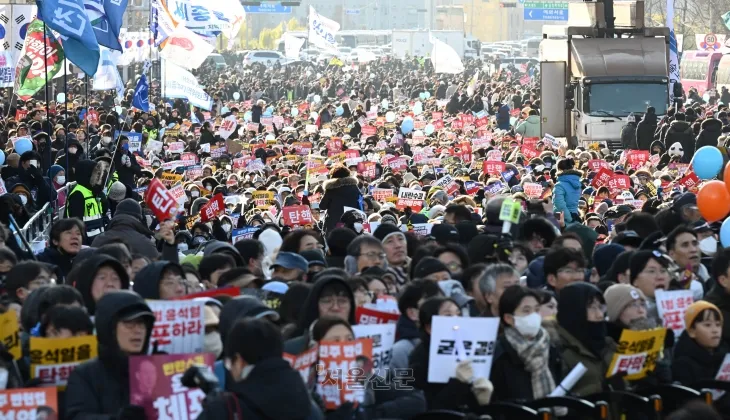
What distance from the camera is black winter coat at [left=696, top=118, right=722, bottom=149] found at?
23.0 m

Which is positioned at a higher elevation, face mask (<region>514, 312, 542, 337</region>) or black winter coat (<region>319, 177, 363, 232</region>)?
face mask (<region>514, 312, 542, 337</region>)

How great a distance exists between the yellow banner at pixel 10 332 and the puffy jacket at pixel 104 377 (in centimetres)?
68

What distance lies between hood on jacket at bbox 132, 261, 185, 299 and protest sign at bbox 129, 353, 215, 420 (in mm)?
1613

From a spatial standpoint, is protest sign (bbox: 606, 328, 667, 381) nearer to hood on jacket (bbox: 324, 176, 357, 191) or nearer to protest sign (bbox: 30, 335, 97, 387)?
protest sign (bbox: 30, 335, 97, 387)

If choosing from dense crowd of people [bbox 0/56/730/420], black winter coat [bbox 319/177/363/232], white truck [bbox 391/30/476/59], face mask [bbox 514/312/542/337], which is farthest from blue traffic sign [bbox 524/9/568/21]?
face mask [bbox 514/312/542/337]

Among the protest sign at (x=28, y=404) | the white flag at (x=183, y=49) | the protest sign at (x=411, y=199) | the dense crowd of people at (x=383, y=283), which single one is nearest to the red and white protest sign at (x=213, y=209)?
the dense crowd of people at (x=383, y=283)

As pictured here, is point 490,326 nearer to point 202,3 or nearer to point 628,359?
point 628,359

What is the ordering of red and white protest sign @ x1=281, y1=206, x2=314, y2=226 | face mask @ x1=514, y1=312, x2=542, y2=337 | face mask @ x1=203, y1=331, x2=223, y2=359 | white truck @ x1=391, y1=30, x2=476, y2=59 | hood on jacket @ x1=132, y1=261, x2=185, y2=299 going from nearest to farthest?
face mask @ x1=203, y1=331, x2=223, y2=359 < face mask @ x1=514, y1=312, x2=542, y2=337 < hood on jacket @ x1=132, y1=261, x2=185, y2=299 < red and white protest sign @ x1=281, y1=206, x2=314, y2=226 < white truck @ x1=391, y1=30, x2=476, y2=59

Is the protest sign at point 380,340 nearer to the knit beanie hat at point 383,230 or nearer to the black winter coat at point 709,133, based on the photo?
the knit beanie hat at point 383,230

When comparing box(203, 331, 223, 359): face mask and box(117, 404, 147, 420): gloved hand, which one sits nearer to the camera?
box(117, 404, 147, 420): gloved hand

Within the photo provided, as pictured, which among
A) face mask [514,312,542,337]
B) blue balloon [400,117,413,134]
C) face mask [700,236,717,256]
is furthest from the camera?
blue balloon [400,117,413,134]

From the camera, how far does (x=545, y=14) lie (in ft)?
222

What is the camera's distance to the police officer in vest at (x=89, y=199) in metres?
14.5

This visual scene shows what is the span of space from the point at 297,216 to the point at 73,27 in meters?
3.48
